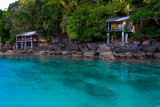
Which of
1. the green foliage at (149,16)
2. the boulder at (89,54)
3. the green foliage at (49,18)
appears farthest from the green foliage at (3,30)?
the green foliage at (149,16)

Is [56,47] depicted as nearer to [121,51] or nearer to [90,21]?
[90,21]

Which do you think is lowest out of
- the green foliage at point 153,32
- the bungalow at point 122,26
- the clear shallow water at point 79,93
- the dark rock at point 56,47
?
the clear shallow water at point 79,93

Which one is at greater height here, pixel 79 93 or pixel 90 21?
pixel 90 21

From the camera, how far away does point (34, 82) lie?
27.8 ft

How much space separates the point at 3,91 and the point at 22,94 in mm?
1162

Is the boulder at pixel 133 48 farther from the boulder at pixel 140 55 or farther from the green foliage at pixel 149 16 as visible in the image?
the green foliage at pixel 149 16

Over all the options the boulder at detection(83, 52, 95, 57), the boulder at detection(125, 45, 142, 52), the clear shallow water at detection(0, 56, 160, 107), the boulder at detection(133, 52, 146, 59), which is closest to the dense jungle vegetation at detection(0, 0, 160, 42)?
the boulder at detection(125, 45, 142, 52)

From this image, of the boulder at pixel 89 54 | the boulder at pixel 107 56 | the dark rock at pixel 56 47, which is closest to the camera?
the boulder at pixel 107 56

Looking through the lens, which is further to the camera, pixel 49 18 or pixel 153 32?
pixel 49 18

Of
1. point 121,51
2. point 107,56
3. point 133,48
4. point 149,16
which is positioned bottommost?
point 107,56

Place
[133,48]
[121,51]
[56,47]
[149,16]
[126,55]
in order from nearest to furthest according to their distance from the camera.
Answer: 1. [149,16]
2. [126,55]
3. [133,48]
4. [121,51]
5. [56,47]

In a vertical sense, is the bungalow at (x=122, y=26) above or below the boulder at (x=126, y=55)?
above

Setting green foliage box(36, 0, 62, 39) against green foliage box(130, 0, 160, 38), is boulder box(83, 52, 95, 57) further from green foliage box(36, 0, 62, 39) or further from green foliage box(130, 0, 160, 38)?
green foliage box(36, 0, 62, 39)

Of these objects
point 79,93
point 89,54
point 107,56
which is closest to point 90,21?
point 89,54
